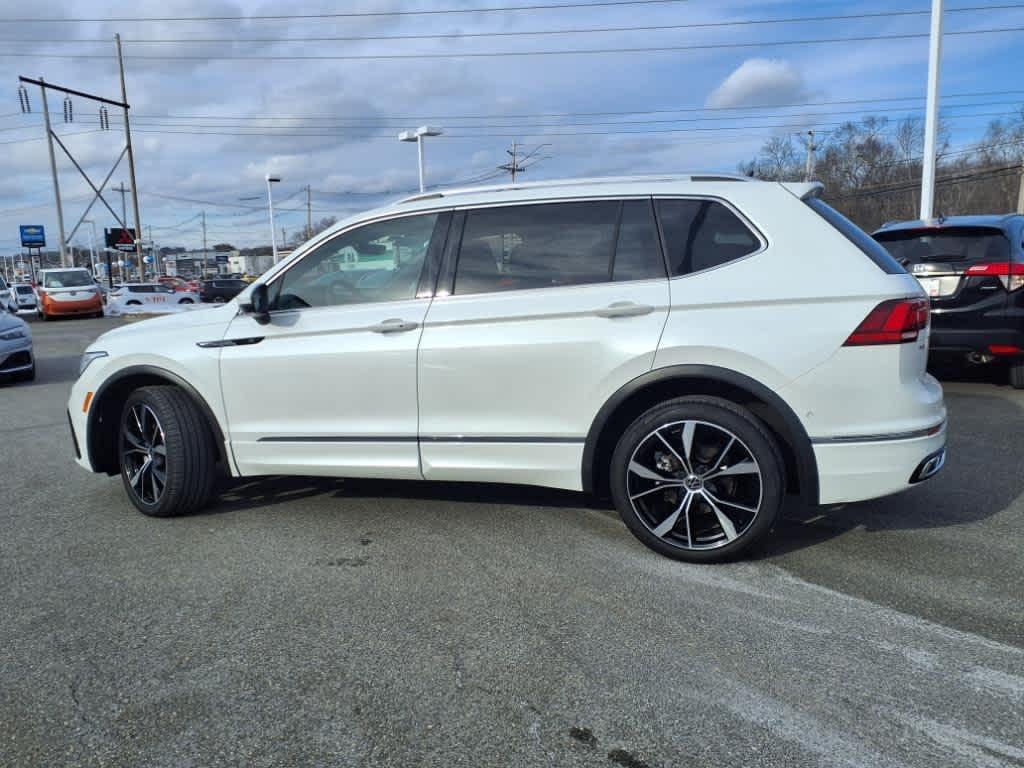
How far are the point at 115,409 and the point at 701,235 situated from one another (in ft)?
12.4

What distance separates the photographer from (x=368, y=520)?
4.52 m

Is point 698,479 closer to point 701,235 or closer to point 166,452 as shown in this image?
point 701,235

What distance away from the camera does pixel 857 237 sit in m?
3.68

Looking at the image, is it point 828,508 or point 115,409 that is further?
point 115,409

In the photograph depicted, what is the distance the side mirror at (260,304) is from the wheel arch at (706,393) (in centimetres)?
197

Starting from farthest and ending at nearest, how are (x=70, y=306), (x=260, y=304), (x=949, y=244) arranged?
1. (x=70, y=306)
2. (x=949, y=244)
3. (x=260, y=304)

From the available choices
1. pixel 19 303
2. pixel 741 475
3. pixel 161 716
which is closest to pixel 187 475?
pixel 161 716

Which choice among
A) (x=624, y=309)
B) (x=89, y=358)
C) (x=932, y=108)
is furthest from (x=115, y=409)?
(x=932, y=108)

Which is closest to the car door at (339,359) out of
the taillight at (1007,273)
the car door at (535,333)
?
the car door at (535,333)

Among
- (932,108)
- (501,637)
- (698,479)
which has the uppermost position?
(932,108)

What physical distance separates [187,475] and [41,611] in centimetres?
122

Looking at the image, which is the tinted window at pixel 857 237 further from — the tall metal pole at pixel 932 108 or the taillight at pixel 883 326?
the tall metal pole at pixel 932 108

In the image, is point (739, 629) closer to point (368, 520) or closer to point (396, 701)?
point (396, 701)

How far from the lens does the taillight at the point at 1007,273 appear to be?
710 centimetres
